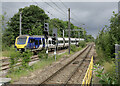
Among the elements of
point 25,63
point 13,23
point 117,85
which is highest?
point 13,23

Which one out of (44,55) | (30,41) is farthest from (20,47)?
(44,55)

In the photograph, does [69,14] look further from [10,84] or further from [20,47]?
[10,84]

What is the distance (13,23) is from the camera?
3306cm

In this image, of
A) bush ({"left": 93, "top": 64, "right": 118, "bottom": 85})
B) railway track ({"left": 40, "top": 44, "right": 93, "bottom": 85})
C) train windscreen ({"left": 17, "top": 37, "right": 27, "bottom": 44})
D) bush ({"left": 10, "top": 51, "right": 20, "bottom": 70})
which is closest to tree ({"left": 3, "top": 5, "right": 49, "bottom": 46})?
train windscreen ({"left": 17, "top": 37, "right": 27, "bottom": 44})

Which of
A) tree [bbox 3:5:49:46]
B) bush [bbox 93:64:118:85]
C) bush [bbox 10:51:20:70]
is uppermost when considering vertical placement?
tree [bbox 3:5:49:46]

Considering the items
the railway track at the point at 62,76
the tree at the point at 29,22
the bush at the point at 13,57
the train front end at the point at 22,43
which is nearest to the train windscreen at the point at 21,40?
the train front end at the point at 22,43

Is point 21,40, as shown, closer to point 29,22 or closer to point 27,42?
point 27,42

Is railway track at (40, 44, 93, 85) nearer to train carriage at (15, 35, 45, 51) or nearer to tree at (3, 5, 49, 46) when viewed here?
train carriage at (15, 35, 45, 51)

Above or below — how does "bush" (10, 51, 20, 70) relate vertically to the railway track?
above

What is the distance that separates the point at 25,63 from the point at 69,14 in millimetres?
15606

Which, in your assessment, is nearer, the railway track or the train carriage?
the railway track

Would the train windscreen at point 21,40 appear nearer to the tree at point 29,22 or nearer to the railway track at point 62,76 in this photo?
the railway track at point 62,76

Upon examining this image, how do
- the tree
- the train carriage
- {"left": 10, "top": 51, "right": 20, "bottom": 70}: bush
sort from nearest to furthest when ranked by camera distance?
{"left": 10, "top": 51, "right": 20, "bottom": 70}: bush
the train carriage
the tree

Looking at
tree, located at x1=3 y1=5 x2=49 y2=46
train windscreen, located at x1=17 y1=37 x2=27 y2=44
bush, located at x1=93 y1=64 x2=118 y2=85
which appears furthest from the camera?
tree, located at x1=3 y1=5 x2=49 y2=46
